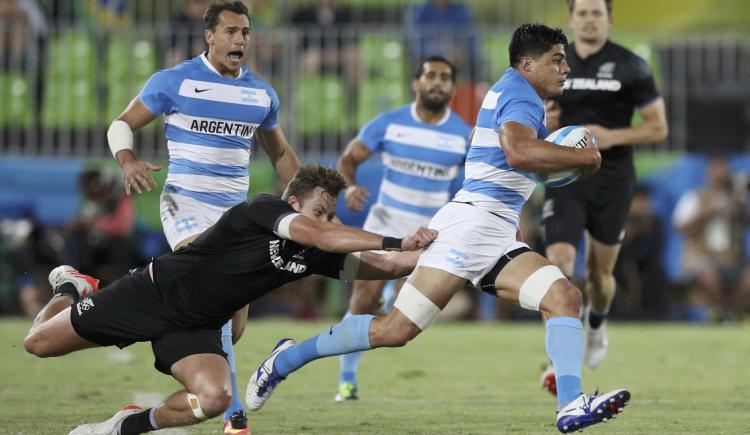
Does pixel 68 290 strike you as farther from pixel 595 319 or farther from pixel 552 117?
pixel 595 319

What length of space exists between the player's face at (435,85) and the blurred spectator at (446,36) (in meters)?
7.90

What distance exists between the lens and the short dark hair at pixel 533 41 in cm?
739

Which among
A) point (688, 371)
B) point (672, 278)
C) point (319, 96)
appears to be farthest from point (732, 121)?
point (688, 371)

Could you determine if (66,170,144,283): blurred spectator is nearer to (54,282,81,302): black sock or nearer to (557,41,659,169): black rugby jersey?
(557,41,659,169): black rugby jersey

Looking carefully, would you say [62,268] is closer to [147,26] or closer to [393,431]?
[393,431]

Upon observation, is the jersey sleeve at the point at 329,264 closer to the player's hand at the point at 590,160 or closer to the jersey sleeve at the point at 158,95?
the player's hand at the point at 590,160

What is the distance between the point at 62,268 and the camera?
818cm

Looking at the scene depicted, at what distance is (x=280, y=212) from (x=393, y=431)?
1.79 m

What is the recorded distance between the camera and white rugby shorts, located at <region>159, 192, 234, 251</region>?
26.4 ft

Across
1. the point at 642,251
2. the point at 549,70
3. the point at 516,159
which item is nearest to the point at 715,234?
the point at 642,251

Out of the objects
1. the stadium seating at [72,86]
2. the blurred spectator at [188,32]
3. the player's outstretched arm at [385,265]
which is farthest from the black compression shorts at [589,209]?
the stadium seating at [72,86]

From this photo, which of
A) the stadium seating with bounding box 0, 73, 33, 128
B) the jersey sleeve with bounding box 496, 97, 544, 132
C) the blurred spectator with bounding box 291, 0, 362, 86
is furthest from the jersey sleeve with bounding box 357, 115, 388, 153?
the stadium seating with bounding box 0, 73, 33, 128

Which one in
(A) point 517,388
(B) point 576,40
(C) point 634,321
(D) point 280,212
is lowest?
(C) point 634,321

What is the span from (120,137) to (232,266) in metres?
1.41
